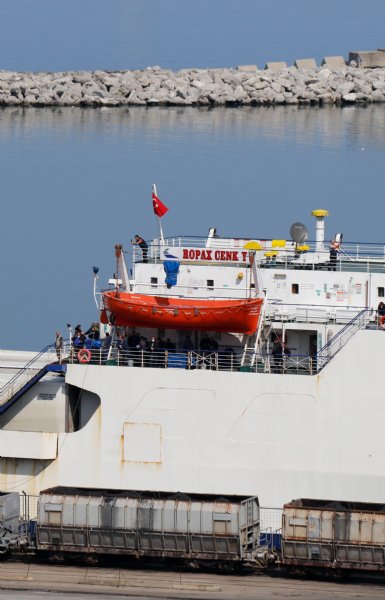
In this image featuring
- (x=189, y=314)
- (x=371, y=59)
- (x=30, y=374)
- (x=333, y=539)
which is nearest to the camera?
(x=333, y=539)

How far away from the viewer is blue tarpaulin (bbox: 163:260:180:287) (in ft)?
124

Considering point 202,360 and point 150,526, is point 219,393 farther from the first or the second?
point 150,526

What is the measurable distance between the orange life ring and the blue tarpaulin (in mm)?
2411

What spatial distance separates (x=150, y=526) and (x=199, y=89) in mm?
90113

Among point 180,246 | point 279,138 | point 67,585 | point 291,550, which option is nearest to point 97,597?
point 67,585

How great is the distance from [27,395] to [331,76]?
9060 cm

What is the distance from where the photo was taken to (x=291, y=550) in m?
34.1

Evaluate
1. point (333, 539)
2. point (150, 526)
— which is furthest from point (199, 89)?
point (333, 539)

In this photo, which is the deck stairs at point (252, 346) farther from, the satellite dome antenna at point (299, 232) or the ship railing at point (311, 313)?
the satellite dome antenna at point (299, 232)

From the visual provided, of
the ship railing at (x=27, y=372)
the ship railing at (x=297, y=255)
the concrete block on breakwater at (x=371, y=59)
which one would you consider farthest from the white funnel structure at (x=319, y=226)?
the concrete block on breakwater at (x=371, y=59)

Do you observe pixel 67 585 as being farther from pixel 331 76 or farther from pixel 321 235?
pixel 331 76

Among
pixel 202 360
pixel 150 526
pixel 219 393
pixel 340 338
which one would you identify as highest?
pixel 340 338

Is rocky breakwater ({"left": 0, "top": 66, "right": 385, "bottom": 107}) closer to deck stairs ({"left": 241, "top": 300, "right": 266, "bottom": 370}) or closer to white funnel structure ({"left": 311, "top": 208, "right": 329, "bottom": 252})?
white funnel structure ({"left": 311, "top": 208, "right": 329, "bottom": 252})

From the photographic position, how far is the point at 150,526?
34.6 metres
